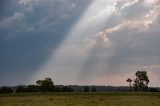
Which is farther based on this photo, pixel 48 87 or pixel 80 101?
pixel 48 87

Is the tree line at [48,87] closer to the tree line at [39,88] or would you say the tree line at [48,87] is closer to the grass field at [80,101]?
the tree line at [39,88]

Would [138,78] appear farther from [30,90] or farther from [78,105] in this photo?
[78,105]

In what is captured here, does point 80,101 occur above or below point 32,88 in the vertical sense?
below

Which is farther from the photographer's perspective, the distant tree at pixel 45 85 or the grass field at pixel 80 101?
the distant tree at pixel 45 85

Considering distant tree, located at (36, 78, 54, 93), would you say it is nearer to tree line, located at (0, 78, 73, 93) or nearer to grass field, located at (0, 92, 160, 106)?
tree line, located at (0, 78, 73, 93)

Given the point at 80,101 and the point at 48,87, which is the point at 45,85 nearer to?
the point at 48,87

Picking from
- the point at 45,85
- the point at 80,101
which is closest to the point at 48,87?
the point at 45,85

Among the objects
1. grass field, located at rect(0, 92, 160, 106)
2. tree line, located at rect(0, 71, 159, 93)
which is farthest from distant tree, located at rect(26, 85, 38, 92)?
grass field, located at rect(0, 92, 160, 106)

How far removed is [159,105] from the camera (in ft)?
Result: 165

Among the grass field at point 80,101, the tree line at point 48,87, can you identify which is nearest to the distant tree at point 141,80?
the tree line at point 48,87

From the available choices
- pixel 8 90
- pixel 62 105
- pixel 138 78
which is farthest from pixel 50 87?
pixel 62 105

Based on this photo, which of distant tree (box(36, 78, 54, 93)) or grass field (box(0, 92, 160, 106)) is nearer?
grass field (box(0, 92, 160, 106))

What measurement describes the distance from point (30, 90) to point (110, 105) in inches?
3638

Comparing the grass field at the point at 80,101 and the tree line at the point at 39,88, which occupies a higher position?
the tree line at the point at 39,88
